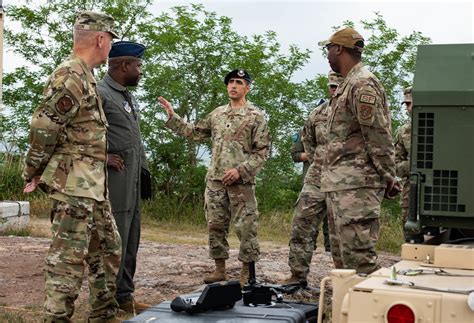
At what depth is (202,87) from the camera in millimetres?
14750

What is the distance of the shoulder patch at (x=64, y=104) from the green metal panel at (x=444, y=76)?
2.05m

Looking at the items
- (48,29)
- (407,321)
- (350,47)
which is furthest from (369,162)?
(48,29)

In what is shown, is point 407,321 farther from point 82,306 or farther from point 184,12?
point 184,12

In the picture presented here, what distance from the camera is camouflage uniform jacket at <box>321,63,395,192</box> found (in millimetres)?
5227

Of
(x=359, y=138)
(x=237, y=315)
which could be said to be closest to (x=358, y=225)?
(x=359, y=138)

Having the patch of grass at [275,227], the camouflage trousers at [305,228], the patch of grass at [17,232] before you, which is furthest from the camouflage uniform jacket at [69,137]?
the patch of grass at [275,227]

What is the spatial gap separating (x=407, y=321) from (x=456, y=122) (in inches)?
53.5

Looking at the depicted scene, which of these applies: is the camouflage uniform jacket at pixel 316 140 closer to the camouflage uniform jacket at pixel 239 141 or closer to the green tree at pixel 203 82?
the camouflage uniform jacket at pixel 239 141

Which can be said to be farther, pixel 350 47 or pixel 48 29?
pixel 48 29

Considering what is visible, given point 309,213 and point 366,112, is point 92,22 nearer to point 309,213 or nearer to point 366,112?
point 366,112

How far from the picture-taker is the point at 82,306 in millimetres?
6203

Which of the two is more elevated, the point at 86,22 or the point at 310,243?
the point at 86,22

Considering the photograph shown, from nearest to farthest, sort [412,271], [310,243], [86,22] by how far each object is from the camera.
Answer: [412,271], [86,22], [310,243]

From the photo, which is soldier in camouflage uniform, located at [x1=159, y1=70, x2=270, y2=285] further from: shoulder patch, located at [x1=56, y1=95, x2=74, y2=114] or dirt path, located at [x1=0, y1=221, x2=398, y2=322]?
shoulder patch, located at [x1=56, y1=95, x2=74, y2=114]
